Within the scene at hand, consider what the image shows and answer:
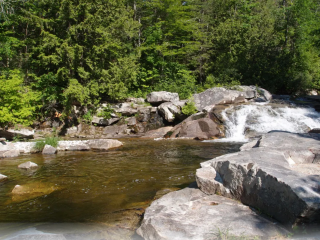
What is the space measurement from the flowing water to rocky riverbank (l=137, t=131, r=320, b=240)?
952 millimetres

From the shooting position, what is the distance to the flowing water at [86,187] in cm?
402

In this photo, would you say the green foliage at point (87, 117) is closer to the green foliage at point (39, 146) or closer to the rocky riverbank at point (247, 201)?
the green foliage at point (39, 146)

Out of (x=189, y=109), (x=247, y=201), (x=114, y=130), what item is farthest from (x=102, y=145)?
(x=247, y=201)

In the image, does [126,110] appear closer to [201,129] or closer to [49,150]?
[201,129]

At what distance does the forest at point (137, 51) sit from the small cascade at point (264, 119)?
5.14 m

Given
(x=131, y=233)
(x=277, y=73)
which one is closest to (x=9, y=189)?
(x=131, y=233)

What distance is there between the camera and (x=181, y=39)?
82.9 ft

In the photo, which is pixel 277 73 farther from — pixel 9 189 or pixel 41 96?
pixel 9 189

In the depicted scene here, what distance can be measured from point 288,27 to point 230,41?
18.1ft

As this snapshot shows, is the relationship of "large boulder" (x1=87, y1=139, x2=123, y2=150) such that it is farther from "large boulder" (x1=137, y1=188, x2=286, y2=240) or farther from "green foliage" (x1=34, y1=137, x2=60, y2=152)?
"large boulder" (x1=137, y1=188, x2=286, y2=240)

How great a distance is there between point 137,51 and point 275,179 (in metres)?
20.5

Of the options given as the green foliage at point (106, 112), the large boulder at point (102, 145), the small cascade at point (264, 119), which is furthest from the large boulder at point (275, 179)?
the green foliage at point (106, 112)

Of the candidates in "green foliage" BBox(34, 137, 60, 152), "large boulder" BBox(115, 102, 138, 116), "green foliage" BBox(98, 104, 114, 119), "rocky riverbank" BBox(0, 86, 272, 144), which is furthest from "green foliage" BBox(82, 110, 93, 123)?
"green foliage" BBox(34, 137, 60, 152)

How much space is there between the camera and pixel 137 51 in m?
22.1
